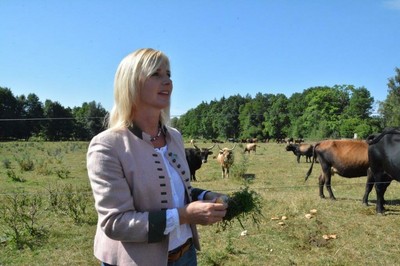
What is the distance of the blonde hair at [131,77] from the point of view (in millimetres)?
1841

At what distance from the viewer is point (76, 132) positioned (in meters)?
8.45

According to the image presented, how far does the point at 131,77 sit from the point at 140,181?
51cm

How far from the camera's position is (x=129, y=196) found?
68.1 inches

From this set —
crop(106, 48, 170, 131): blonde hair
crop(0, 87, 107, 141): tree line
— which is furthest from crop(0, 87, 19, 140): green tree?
crop(106, 48, 170, 131): blonde hair

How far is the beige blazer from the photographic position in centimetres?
169

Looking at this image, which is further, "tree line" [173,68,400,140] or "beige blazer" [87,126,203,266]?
"tree line" [173,68,400,140]

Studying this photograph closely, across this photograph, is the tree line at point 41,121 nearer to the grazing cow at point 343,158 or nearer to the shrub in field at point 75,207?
the shrub in field at point 75,207

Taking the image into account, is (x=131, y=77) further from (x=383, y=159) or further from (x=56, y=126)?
(x=383, y=159)

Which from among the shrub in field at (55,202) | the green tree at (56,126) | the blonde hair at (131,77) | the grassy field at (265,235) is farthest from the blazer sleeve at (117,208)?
the shrub in field at (55,202)

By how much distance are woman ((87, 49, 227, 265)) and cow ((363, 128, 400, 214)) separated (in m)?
7.19

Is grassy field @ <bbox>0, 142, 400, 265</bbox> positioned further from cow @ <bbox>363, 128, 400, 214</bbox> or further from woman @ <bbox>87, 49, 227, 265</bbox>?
woman @ <bbox>87, 49, 227, 265</bbox>

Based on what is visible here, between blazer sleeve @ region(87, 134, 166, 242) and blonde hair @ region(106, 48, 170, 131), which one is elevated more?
blonde hair @ region(106, 48, 170, 131)

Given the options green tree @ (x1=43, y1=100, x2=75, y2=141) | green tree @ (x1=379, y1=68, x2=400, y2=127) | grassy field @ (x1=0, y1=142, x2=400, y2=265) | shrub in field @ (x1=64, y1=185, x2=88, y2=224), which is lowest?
grassy field @ (x1=0, y1=142, x2=400, y2=265)

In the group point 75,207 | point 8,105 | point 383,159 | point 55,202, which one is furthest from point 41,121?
point 383,159
